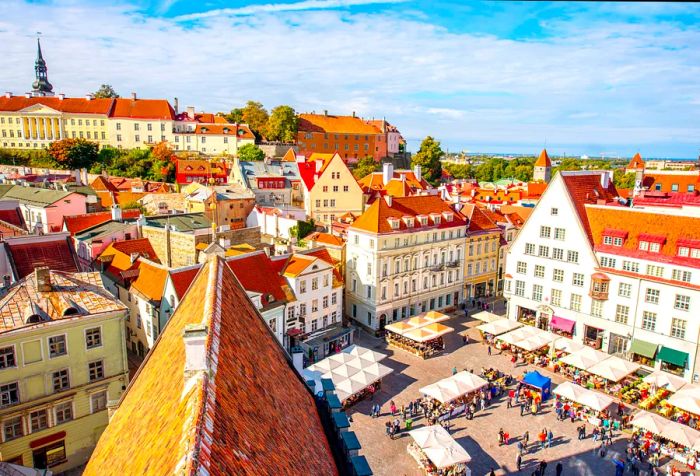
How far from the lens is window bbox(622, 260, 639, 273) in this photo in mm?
41438

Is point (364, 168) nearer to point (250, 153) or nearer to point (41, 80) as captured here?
point (250, 153)

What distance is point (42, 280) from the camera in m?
26.0

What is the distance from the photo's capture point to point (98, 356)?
26891 millimetres

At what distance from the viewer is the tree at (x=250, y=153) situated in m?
89.8

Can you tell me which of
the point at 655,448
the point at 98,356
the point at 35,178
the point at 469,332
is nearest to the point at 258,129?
the point at 35,178

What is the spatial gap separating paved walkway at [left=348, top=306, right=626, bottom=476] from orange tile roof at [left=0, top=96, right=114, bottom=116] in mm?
87649

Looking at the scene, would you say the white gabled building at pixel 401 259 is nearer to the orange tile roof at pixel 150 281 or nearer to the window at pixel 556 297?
the window at pixel 556 297

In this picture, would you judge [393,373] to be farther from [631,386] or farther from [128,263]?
[128,263]

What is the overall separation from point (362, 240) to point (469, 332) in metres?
14.1

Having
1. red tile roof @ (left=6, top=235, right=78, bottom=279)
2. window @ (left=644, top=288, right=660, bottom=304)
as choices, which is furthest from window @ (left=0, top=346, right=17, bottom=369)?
window @ (left=644, top=288, right=660, bottom=304)

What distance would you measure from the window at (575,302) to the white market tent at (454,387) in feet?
51.4

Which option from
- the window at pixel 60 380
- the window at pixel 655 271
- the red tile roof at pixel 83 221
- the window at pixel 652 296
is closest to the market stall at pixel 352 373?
the window at pixel 60 380

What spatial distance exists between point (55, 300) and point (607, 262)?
138ft

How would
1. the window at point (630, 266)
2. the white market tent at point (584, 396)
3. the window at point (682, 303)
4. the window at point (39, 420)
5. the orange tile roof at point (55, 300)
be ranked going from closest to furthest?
the orange tile roof at point (55, 300) → the window at point (39, 420) → the white market tent at point (584, 396) → the window at point (682, 303) → the window at point (630, 266)
